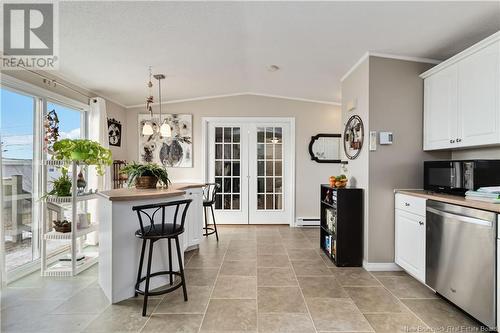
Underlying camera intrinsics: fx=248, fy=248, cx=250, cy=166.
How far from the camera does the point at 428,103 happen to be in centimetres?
275

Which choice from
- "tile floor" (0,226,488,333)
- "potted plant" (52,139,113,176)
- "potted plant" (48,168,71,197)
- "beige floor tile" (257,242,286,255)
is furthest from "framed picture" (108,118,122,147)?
"beige floor tile" (257,242,286,255)

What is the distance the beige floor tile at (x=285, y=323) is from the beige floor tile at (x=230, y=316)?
0.24ft

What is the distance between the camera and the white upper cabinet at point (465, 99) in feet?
6.71

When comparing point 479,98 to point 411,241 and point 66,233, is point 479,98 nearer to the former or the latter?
point 411,241

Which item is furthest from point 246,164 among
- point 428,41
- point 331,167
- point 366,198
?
point 428,41

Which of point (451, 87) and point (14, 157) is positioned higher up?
point (451, 87)

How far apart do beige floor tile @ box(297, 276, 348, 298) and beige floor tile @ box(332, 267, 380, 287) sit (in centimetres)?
10

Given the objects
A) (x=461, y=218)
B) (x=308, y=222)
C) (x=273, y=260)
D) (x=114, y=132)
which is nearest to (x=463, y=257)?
(x=461, y=218)

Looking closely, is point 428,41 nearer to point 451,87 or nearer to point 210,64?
point 451,87

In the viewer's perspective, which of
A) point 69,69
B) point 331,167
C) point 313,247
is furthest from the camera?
point 331,167

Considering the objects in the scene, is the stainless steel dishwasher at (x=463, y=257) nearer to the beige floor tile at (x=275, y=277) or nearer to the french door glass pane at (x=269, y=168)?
the beige floor tile at (x=275, y=277)

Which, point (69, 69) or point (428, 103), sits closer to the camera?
point (428, 103)

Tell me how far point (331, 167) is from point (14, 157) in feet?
15.5

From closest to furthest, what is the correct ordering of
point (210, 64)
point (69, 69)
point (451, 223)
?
point (451, 223)
point (69, 69)
point (210, 64)
